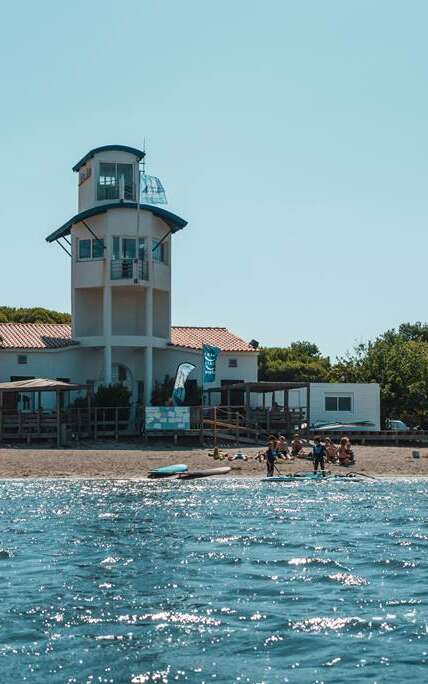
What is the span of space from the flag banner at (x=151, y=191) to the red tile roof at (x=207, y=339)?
7749mm

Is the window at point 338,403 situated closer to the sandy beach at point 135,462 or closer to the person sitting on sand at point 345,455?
the sandy beach at point 135,462

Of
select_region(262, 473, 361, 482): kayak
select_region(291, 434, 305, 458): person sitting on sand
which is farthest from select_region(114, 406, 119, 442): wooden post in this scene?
select_region(262, 473, 361, 482): kayak

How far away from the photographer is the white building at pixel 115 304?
191ft

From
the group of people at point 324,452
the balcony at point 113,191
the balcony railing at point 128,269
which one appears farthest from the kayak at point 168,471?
the balcony at point 113,191

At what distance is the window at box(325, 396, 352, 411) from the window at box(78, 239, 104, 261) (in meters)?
14.5

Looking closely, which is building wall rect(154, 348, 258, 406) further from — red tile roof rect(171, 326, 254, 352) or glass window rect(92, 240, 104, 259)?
glass window rect(92, 240, 104, 259)

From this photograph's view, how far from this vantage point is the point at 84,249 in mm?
59625

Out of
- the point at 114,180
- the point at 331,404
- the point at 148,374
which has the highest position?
the point at 114,180

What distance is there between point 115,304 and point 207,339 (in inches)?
266

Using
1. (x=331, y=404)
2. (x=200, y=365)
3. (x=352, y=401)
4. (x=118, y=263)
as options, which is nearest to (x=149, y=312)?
(x=118, y=263)

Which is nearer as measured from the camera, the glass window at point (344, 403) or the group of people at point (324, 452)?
the group of people at point (324, 452)

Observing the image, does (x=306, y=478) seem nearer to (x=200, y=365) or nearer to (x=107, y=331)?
(x=107, y=331)

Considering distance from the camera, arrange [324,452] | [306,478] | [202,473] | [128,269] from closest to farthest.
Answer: [306,478] → [202,473] → [324,452] → [128,269]

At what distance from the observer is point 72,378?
196 ft
